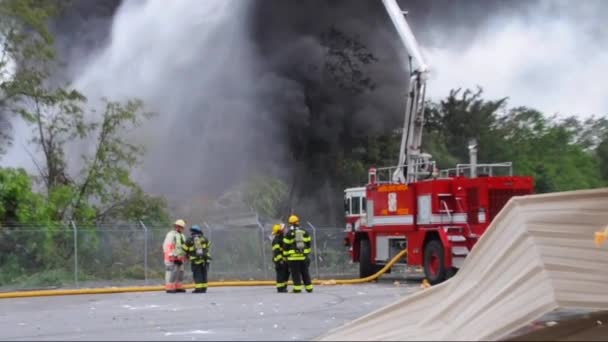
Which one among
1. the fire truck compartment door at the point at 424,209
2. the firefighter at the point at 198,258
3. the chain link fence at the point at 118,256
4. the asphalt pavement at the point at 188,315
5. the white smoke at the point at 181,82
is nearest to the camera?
the asphalt pavement at the point at 188,315

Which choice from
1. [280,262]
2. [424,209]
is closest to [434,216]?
[424,209]

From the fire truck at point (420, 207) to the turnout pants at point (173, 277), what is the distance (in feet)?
18.2

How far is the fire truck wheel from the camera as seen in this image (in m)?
→ 19.3

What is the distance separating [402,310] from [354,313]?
3403mm

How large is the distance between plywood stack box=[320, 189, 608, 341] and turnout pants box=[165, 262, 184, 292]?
9400 millimetres

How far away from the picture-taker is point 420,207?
20.5 m

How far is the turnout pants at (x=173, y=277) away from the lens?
18.6m

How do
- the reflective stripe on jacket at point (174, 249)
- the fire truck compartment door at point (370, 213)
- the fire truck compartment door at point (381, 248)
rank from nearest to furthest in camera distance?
the reflective stripe on jacket at point (174, 249), the fire truck compartment door at point (381, 248), the fire truck compartment door at point (370, 213)

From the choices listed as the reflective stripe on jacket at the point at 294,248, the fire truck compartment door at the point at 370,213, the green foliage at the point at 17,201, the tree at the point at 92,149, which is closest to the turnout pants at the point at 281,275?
the reflective stripe on jacket at the point at 294,248

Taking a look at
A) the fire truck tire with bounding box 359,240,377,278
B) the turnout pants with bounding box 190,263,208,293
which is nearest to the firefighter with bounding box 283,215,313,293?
the turnout pants with bounding box 190,263,208,293

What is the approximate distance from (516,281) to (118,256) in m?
15.6

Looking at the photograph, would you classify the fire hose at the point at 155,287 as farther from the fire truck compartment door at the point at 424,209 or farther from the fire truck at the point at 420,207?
the fire truck compartment door at the point at 424,209

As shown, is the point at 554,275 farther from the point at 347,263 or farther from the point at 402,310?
the point at 347,263

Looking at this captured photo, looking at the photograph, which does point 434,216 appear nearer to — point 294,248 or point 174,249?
point 294,248
